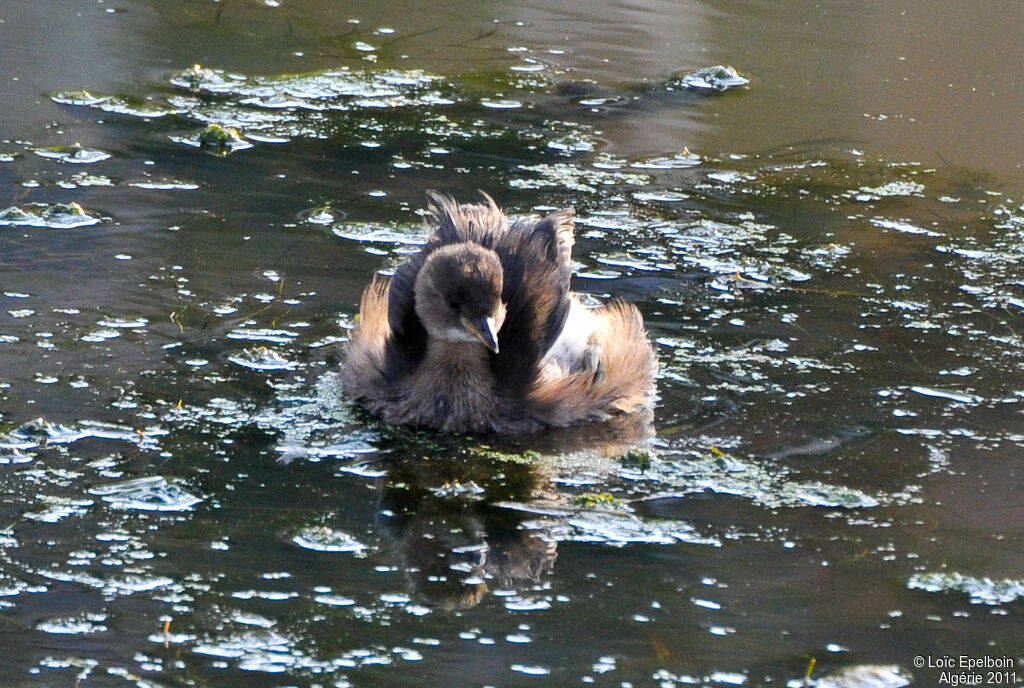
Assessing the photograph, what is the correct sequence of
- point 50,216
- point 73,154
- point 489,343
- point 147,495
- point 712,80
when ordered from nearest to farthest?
1. point 147,495
2. point 489,343
3. point 50,216
4. point 73,154
5. point 712,80

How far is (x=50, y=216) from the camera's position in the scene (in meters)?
7.86

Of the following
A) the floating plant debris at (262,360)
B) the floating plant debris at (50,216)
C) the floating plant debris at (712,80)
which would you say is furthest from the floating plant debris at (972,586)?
the floating plant debris at (712,80)

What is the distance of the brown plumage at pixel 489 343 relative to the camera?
20.0 ft

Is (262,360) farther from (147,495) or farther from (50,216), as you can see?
(50,216)

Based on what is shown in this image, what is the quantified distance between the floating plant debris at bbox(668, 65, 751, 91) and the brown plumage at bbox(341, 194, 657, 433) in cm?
523

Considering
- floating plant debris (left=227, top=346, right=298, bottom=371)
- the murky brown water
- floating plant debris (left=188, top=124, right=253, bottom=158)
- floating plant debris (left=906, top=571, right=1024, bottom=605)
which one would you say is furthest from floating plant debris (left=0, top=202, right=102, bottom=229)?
floating plant debris (left=906, top=571, right=1024, bottom=605)

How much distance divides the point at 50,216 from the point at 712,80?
5.82 m

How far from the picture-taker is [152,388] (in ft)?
20.0

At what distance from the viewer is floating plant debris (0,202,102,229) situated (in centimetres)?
780

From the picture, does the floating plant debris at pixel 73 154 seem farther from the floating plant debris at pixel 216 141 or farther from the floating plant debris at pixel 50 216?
the floating plant debris at pixel 50 216

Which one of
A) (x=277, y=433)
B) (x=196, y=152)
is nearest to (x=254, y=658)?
(x=277, y=433)

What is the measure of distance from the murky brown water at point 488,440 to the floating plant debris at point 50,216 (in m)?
0.03

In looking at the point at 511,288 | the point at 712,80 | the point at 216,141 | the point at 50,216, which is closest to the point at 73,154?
the point at 216,141

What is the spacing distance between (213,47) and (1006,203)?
6.14m
